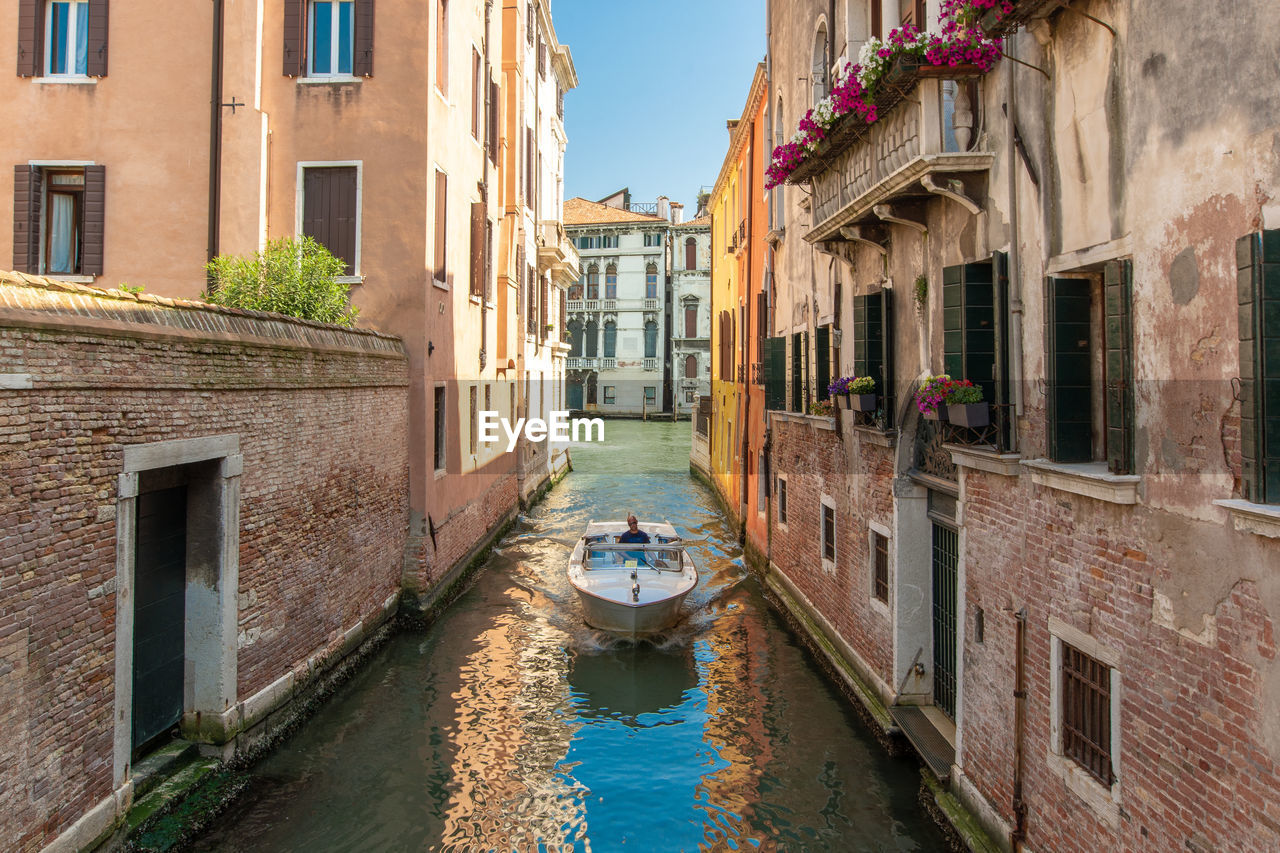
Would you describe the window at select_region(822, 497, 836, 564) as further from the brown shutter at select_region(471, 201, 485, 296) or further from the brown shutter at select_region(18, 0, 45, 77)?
the brown shutter at select_region(18, 0, 45, 77)

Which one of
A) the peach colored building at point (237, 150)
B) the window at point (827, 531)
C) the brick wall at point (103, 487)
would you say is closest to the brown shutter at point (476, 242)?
the peach colored building at point (237, 150)

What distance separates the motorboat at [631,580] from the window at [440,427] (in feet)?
8.46

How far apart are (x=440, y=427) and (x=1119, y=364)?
10.7 m

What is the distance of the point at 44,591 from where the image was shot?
5.11 m

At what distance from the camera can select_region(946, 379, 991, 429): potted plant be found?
19.0ft

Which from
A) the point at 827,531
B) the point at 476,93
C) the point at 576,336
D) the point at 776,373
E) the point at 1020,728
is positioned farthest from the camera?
the point at 576,336

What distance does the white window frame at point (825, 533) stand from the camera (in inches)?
398

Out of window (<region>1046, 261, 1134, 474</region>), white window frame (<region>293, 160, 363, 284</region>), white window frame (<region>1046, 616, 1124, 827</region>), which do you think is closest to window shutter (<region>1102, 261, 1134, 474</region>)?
window (<region>1046, 261, 1134, 474</region>)

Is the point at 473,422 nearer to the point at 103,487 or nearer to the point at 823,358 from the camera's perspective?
the point at 823,358

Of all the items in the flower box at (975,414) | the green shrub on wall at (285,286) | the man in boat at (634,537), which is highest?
the green shrub on wall at (285,286)

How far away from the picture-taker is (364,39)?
1225cm

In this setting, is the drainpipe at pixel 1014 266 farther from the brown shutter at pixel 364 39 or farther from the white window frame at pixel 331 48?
the white window frame at pixel 331 48

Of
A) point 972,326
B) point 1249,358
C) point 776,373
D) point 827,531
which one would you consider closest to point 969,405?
point 972,326

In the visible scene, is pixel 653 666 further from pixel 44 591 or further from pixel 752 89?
pixel 752 89
